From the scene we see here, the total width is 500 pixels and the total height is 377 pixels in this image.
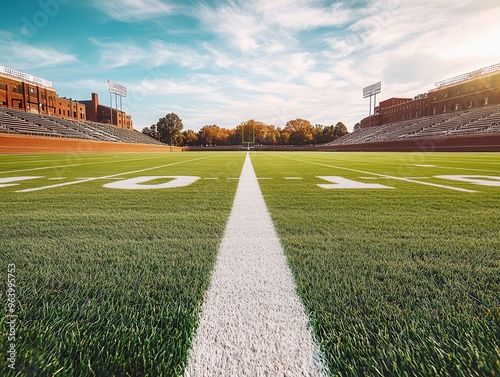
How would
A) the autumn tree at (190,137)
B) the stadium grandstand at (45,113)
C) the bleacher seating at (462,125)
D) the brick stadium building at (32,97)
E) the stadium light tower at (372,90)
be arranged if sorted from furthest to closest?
the autumn tree at (190,137) < the stadium light tower at (372,90) < the brick stadium building at (32,97) < the bleacher seating at (462,125) < the stadium grandstand at (45,113)

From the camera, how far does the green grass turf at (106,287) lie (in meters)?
0.79

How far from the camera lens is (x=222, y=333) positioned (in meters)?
0.91

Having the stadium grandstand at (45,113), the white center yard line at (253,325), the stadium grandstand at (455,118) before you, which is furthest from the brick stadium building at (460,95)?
the white center yard line at (253,325)

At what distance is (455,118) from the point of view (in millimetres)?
41188

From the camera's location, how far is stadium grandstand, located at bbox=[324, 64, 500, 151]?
29.4 m

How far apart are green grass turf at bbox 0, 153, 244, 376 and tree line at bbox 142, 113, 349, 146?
282 ft

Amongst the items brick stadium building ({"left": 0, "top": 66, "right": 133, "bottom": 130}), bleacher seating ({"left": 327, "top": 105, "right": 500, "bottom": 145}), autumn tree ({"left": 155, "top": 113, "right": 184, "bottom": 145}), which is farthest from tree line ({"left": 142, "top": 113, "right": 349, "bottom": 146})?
bleacher seating ({"left": 327, "top": 105, "right": 500, "bottom": 145})

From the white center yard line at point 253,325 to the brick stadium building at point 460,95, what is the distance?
183ft

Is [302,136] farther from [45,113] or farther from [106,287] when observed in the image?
[106,287]

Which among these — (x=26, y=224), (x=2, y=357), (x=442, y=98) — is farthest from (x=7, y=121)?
(x=442, y=98)

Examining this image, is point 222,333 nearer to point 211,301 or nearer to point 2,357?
point 211,301

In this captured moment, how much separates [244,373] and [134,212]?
2.12m

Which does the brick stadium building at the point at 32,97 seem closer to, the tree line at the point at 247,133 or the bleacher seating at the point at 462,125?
the tree line at the point at 247,133

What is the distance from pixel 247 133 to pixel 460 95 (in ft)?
194
